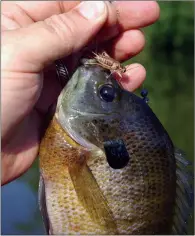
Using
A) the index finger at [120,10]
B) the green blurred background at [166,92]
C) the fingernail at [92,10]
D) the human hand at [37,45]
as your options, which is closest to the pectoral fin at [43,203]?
the human hand at [37,45]

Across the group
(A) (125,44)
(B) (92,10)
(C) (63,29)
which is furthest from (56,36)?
(A) (125,44)

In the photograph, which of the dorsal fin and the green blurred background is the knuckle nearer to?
the dorsal fin

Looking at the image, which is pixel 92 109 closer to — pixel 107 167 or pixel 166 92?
pixel 107 167

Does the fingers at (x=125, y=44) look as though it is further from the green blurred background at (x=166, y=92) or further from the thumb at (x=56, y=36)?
the green blurred background at (x=166, y=92)

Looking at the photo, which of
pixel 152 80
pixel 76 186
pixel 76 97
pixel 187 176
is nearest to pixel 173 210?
pixel 187 176

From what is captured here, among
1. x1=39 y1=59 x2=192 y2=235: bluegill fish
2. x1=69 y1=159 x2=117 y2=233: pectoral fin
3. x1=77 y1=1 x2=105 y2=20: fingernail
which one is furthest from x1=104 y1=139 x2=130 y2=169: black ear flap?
x1=77 y1=1 x2=105 y2=20: fingernail

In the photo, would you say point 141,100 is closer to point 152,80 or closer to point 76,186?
point 76,186
